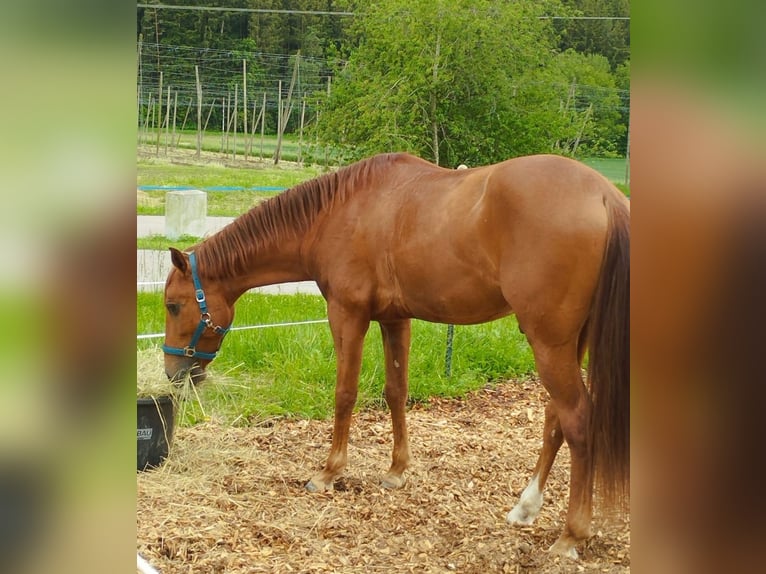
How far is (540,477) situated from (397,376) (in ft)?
2.64

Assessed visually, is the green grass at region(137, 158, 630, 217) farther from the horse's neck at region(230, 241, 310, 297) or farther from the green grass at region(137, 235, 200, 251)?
the horse's neck at region(230, 241, 310, 297)

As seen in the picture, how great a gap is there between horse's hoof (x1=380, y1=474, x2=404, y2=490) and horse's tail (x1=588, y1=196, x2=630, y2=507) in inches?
44.8

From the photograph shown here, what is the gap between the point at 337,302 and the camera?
3.30 m

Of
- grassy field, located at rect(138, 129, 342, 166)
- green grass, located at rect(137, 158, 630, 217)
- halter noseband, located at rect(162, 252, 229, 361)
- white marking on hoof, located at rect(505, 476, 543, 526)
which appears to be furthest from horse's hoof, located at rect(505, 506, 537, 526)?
grassy field, located at rect(138, 129, 342, 166)

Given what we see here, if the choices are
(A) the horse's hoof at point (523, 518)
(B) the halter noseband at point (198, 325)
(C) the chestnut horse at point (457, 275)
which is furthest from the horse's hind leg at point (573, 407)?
(B) the halter noseband at point (198, 325)

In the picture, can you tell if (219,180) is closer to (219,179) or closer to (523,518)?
(219,179)

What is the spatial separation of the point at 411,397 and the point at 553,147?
1758 mm

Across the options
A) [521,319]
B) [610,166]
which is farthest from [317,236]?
[610,166]

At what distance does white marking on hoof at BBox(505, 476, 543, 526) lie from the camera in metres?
3.00

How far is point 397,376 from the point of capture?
3496mm

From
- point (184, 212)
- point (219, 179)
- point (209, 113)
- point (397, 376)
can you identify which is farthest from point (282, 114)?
point (397, 376)

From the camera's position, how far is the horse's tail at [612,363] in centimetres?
239

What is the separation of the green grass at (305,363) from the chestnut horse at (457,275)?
0.77 meters
